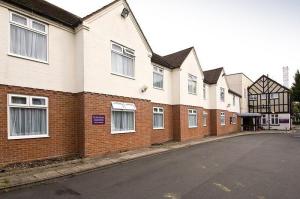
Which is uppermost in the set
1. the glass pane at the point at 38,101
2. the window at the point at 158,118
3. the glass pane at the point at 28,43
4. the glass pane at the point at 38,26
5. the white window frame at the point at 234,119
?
the glass pane at the point at 38,26

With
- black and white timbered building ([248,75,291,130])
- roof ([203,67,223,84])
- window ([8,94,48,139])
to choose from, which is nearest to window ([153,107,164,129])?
window ([8,94,48,139])

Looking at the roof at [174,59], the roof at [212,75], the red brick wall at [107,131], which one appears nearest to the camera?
the red brick wall at [107,131]

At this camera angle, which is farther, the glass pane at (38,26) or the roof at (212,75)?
the roof at (212,75)

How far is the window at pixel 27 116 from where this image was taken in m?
9.02

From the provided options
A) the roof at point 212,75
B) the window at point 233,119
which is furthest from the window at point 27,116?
the window at point 233,119

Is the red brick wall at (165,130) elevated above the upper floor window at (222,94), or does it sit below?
below

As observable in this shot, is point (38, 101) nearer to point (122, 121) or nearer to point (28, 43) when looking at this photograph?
point (28, 43)

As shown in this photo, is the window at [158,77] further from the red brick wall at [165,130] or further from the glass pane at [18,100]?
the glass pane at [18,100]

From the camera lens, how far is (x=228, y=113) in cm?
3077

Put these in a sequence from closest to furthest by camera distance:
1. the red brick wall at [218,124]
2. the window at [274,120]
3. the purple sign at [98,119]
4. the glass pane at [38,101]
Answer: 1. the glass pane at [38,101]
2. the purple sign at [98,119]
3. the red brick wall at [218,124]
4. the window at [274,120]

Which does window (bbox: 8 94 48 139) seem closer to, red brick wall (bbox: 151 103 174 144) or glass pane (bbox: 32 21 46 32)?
glass pane (bbox: 32 21 46 32)

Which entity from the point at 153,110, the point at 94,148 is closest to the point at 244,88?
the point at 153,110

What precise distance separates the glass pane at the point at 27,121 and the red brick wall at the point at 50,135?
0.85 feet

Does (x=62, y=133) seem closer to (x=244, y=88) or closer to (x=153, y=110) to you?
(x=153, y=110)
